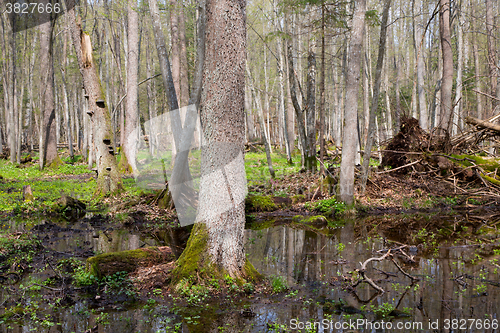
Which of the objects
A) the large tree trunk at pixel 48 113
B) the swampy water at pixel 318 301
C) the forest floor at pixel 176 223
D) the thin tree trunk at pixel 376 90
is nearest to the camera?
the swampy water at pixel 318 301

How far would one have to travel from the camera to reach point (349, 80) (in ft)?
31.7

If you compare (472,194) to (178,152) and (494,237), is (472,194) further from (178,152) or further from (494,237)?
(178,152)

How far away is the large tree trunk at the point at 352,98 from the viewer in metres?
9.48

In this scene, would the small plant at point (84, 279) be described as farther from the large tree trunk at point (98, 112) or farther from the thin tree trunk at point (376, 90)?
the thin tree trunk at point (376, 90)

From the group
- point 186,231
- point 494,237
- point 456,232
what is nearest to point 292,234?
point 186,231

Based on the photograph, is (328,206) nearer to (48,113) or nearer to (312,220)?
(312,220)

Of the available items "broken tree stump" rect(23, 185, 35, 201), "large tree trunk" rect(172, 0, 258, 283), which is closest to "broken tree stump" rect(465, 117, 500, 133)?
"large tree trunk" rect(172, 0, 258, 283)

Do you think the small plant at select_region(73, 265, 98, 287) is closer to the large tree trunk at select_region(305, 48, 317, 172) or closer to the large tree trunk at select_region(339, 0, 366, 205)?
the large tree trunk at select_region(339, 0, 366, 205)

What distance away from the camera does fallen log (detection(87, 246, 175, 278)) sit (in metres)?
4.98

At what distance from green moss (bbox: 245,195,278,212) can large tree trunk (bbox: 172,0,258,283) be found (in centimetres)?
631

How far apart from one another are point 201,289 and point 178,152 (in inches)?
250

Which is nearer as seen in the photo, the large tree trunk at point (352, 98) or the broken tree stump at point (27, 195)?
the large tree trunk at point (352, 98)

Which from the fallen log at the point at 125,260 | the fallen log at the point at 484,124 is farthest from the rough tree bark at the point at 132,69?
the fallen log at the point at 484,124

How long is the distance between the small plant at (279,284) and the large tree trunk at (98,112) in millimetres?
7644
